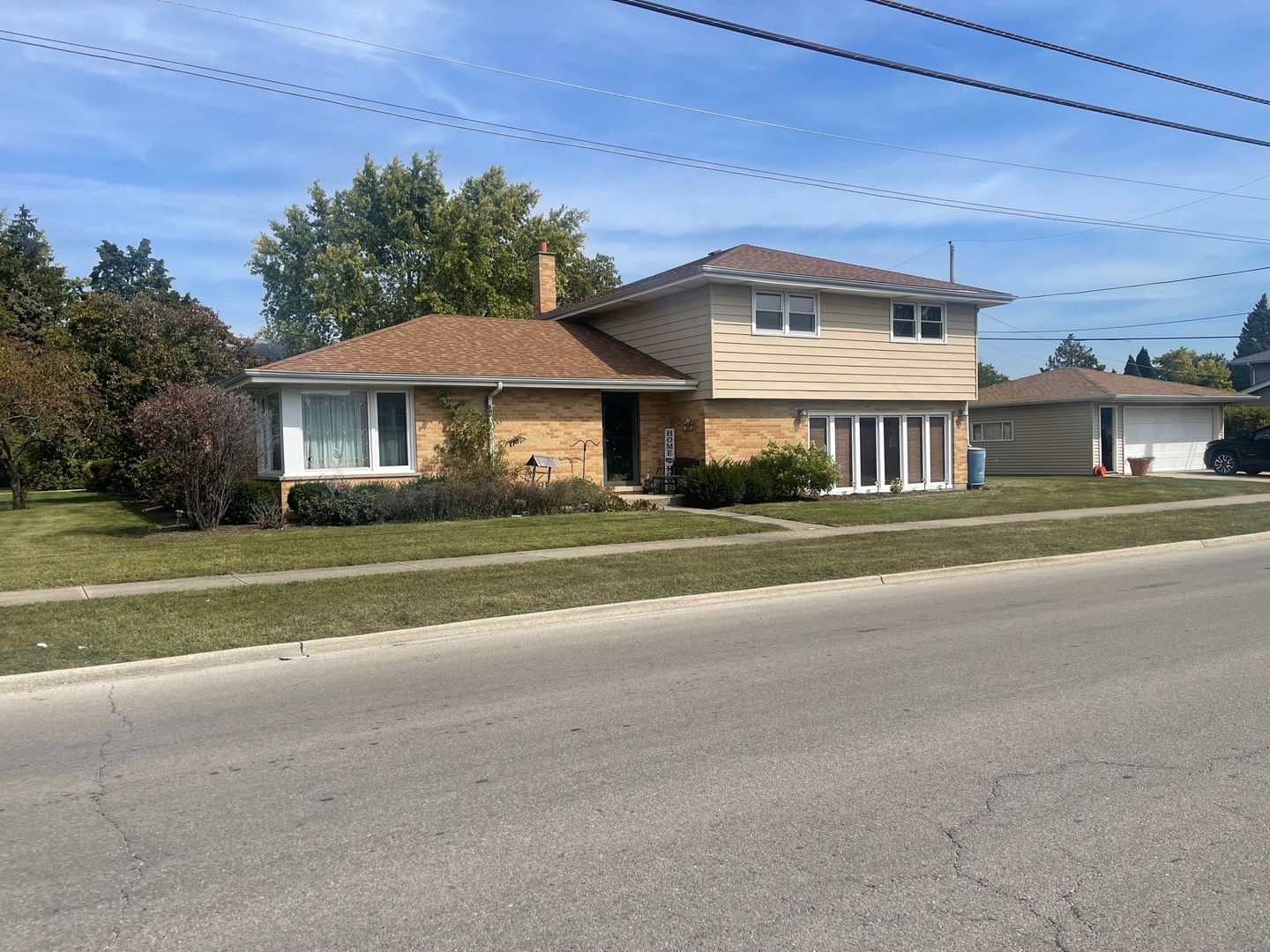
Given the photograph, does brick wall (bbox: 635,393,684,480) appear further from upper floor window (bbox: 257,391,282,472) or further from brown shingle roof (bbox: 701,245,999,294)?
upper floor window (bbox: 257,391,282,472)

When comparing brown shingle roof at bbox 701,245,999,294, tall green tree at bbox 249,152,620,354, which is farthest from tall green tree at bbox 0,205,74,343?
brown shingle roof at bbox 701,245,999,294

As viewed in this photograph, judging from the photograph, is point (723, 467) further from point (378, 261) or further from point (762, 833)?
point (378, 261)

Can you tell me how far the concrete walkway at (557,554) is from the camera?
426 inches

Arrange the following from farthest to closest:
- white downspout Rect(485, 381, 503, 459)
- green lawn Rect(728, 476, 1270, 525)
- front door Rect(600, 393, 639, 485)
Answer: front door Rect(600, 393, 639, 485), white downspout Rect(485, 381, 503, 459), green lawn Rect(728, 476, 1270, 525)

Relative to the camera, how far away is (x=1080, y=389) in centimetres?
3184

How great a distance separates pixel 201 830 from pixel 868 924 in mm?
2959

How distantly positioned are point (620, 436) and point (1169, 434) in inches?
822

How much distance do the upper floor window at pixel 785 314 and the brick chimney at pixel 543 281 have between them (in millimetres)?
8284

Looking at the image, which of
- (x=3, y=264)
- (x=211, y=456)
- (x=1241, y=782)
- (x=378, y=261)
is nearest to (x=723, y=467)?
(x=211, y=456)

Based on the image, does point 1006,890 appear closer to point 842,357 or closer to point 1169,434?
point 842,357

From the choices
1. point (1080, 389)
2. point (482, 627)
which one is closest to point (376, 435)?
point (482, 627)

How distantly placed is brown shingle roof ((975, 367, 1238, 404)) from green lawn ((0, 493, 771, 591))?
18.8 m

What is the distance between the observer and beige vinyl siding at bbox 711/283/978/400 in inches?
852

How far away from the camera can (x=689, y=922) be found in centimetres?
347
